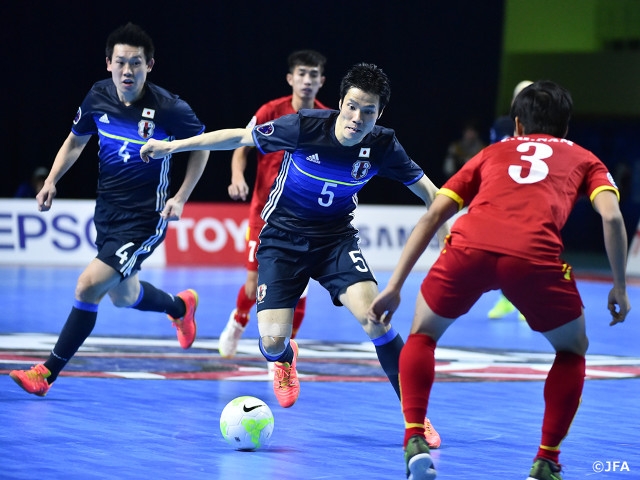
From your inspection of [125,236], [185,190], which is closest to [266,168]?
[185,190]

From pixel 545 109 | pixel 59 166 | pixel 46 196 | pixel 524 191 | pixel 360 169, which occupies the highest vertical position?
pixel 545 109

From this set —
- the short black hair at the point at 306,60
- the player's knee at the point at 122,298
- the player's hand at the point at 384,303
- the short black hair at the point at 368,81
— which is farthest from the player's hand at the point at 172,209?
the player's hand at the point at 384,303

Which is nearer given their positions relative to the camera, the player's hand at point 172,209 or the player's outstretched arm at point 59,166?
the player's hand at point 172,209

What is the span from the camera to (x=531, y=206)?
4.39 meters

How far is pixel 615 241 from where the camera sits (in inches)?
171

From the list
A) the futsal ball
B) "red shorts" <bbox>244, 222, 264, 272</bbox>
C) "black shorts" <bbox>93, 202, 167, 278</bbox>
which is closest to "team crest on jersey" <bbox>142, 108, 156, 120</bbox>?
"black shorts" <bbox>93, 202, 167, 278</bbox>

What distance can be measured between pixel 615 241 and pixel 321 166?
1.91 metres

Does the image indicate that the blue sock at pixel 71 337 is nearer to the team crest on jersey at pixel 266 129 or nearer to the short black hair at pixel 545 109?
the team crest on jersey at pixel 266 129

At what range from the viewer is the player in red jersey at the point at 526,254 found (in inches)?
171

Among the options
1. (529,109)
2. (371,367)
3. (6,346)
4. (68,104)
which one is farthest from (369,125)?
(68,104)

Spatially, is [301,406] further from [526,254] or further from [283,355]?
[526,254]

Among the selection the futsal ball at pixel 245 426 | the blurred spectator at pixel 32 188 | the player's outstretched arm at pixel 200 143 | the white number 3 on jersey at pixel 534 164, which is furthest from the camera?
the blurred spectator at pixel 32 188

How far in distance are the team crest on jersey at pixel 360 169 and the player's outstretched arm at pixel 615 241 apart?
1.65m

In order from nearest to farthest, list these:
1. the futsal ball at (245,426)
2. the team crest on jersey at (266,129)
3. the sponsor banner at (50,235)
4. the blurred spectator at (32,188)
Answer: the futsal ball at (245,426)
the team crest on jersey at (266,129)
the sponsor banner at (50,235)
the blurred spectator at (32,188)
